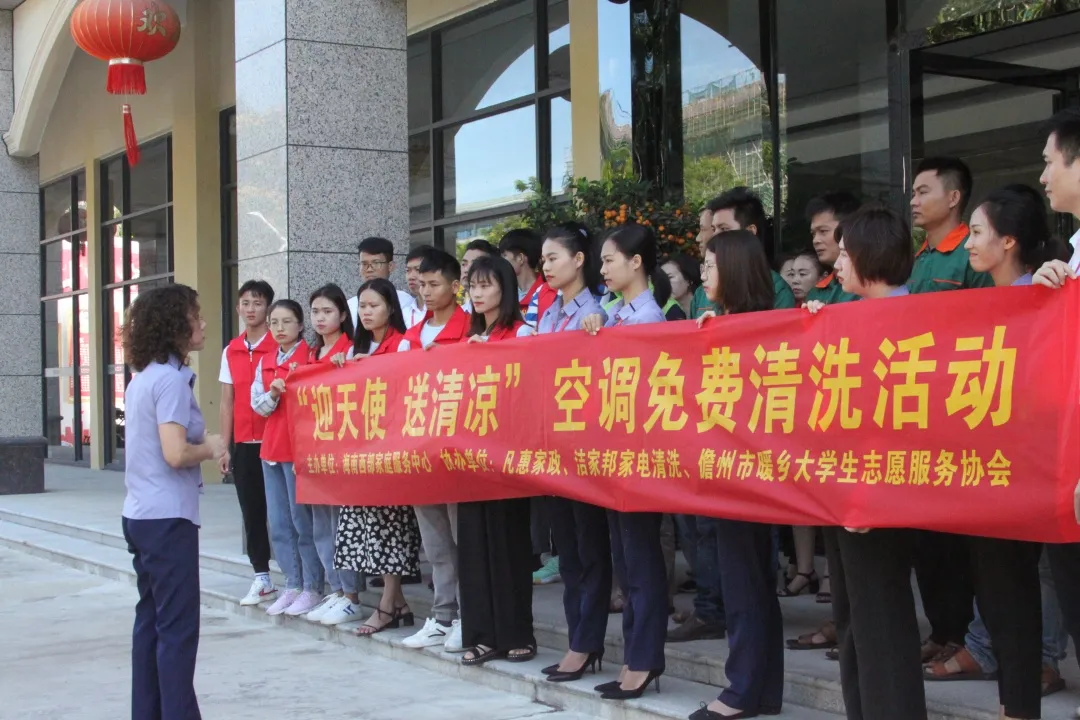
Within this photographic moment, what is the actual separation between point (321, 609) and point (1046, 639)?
383 centimetres

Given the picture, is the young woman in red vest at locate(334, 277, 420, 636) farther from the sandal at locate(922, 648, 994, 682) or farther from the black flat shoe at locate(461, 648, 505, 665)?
the sandal at locate(922, 648, 994, 682)

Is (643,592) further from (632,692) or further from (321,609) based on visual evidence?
(321,609)

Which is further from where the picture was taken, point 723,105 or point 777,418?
point 723,105

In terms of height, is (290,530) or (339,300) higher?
(339,300)

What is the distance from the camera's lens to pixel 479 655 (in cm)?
563

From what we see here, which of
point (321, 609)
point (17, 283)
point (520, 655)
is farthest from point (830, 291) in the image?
point (17, 283)

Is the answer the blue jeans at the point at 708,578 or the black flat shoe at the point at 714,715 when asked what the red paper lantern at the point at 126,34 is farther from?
the black flat shoe at the point at 714,715

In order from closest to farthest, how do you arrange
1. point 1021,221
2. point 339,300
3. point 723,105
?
point 1021,221 → point 339,300 → point 723,105

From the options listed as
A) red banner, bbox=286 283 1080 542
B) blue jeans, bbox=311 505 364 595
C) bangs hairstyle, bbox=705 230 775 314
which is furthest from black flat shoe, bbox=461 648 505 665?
bangs hairstyle, bbox=705 230 775 314

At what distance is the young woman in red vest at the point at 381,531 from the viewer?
6.30 meters

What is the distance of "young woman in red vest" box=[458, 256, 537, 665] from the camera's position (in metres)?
5.57

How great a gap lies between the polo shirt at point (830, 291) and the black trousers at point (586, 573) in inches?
51.5

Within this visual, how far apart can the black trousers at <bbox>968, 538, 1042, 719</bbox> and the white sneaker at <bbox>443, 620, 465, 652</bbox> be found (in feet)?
8.85

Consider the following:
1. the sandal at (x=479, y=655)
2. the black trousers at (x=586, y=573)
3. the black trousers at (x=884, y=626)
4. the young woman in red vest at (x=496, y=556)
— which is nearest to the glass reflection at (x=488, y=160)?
the young woman in red vest at (x=496, y=556)
